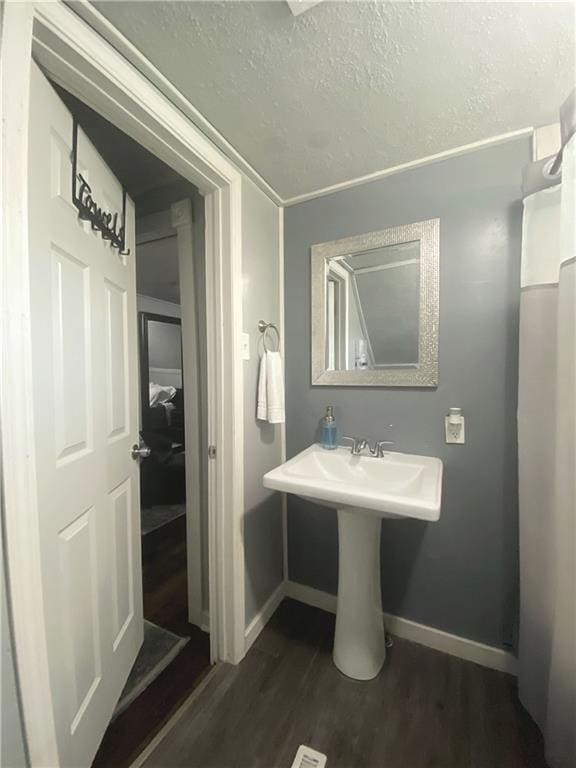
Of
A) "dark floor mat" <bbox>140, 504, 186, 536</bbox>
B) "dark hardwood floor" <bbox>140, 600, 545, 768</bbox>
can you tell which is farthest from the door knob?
"dark floor mat" <bbox>140, 504, 186, 536</bbox>

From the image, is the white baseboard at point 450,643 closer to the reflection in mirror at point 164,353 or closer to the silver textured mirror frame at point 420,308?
the silver textured mirror frame at point 420,308

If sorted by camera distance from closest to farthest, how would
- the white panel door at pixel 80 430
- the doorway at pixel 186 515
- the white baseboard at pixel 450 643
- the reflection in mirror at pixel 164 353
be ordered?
the white panel door at pixel 80 430
the doorway at pixel 186 515
the white baseboard at pixel 450 643
the reflection in mirror at pixel 164 353

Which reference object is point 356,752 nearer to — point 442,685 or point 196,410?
point 442,685

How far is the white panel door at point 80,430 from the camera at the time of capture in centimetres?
71

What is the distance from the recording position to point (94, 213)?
943mm

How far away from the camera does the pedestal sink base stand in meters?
1.16

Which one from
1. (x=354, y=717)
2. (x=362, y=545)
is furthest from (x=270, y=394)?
(x=354, y=717)

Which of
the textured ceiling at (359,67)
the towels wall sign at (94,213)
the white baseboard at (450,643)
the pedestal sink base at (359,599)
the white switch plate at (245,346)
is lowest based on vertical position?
the white baseboard at (450,643)

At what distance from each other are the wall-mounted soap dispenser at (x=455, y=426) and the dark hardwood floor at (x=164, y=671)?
4.68ft

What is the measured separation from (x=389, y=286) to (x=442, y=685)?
1638 millimetres

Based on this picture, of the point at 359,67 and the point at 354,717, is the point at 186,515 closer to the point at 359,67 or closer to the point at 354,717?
the point at 354,717

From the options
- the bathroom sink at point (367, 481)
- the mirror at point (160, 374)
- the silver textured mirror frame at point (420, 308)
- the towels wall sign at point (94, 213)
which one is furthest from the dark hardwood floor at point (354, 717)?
the mirror at point (160, 374)

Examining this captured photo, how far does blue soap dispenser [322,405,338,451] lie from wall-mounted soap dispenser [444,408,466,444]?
48cm

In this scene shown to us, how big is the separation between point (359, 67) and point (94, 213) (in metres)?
0.91
